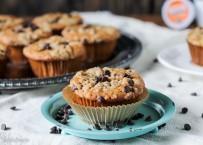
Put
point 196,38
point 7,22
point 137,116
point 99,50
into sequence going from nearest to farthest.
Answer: point 137,116 < point 196,38 < point 99,50 < point 7,22

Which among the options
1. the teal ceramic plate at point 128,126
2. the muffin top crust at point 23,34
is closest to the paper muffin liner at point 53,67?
the muffin top crust at point 23,34

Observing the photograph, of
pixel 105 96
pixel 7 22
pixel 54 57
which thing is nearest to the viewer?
pixel 105 96

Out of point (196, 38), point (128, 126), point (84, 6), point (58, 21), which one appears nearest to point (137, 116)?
point (128, 126)

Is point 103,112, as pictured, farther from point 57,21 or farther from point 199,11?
point 199,11

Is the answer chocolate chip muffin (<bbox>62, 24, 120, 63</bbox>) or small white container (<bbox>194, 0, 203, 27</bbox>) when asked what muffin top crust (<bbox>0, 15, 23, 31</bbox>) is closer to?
chocolate chip muffin (<bbox>62, 24, 120, 63</bbox>)

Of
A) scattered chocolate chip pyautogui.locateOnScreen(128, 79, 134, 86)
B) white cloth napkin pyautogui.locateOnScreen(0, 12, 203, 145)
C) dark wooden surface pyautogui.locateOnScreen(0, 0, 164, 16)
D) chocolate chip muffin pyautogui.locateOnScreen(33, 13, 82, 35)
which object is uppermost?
scattered chocolate chip pyautogui.locateOnScreen(128, 79, 134, 86)

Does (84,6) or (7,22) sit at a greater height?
(7,22)

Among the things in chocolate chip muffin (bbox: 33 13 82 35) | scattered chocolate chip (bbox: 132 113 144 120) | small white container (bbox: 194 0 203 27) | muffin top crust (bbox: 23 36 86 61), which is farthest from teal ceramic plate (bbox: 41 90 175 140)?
small white container (bbox: 194 0 203 27)

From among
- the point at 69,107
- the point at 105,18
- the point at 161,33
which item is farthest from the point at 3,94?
the point at 105,18
